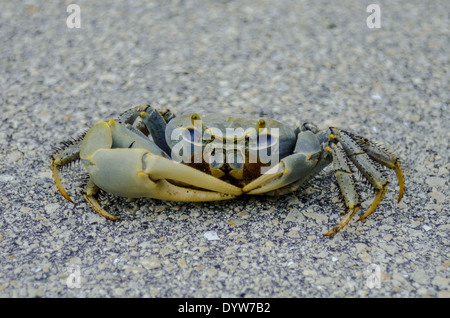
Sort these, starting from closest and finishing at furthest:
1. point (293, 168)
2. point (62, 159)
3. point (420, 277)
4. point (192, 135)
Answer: point (420, 277) → point (293, 168) → point (192, 135) → point (62, 159)

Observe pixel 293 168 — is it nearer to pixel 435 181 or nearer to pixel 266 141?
pixel 266 141

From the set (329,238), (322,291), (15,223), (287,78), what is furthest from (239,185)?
(287,78)

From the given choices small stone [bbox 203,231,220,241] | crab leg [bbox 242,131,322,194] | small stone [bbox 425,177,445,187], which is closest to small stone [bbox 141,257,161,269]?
small stone [bbox 203,231,220,241]

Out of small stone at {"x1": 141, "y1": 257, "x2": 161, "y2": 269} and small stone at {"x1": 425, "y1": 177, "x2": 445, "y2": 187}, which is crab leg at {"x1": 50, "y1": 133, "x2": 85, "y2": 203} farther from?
small stone at {"x1": 425, "y1": 177, "x2": 445, "y2": 187}

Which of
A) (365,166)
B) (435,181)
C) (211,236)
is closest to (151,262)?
(211,236)

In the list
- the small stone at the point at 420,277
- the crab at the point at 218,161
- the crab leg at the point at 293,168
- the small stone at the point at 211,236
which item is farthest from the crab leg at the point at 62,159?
the small stone at the point at 420,277
